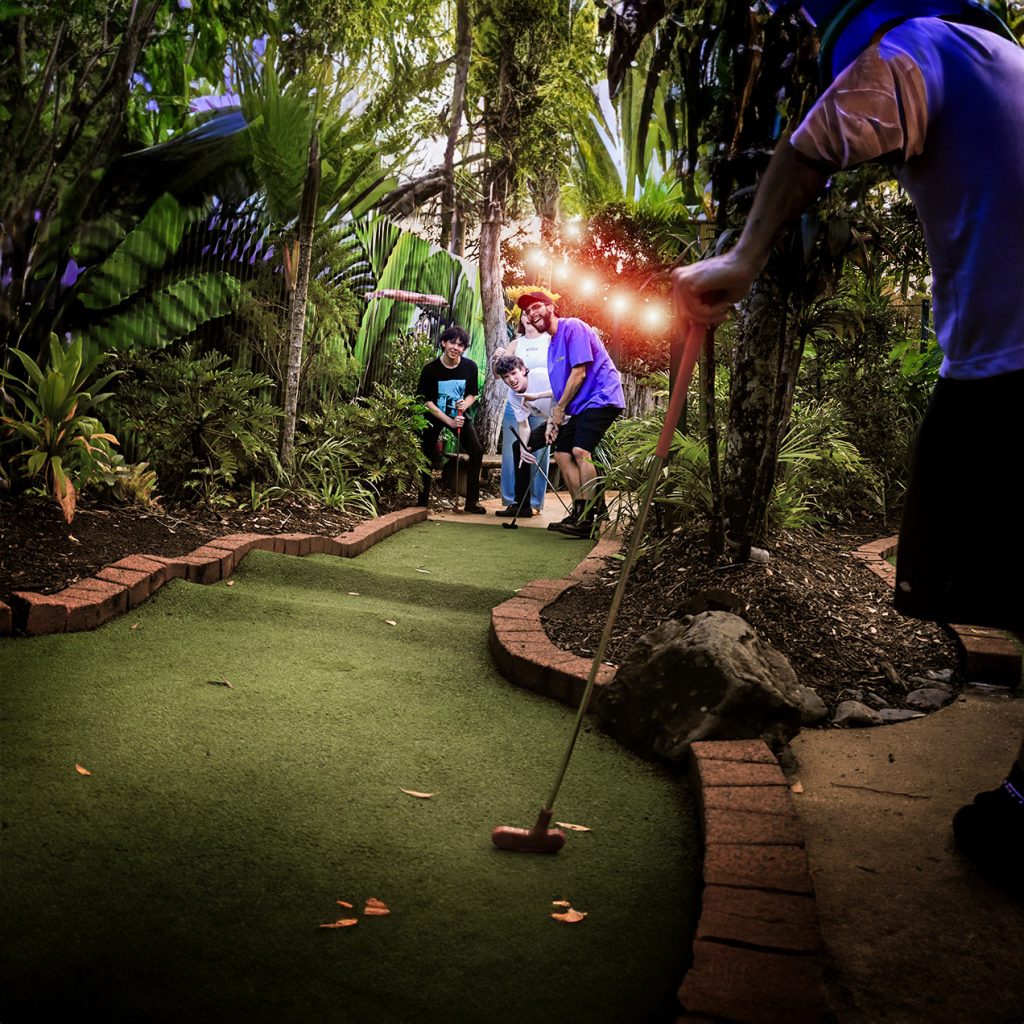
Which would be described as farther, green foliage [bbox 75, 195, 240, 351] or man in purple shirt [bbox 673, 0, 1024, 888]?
green foliage [bbox 75, 195, 240, 351]

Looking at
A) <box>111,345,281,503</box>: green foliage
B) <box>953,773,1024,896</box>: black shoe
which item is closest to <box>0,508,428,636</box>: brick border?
<box>111,345,281,503</box>: green foliage

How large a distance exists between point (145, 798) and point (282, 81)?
7064mm

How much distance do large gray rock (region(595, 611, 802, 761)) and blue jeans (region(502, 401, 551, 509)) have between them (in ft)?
18.1

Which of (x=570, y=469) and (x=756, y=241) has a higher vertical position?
(x=756, y=241)

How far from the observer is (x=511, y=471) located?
29.7 ft

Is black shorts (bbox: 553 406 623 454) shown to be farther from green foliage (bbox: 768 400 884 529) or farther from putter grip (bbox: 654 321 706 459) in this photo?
putter grip (bbox: 654 321 706 459)

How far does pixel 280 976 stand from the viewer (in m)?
1.68

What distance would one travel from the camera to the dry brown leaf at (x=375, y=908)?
75.2 inches

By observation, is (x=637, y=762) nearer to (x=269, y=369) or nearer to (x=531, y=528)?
(x=531, y=528)

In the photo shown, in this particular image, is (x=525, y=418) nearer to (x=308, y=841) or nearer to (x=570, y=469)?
(x=570, y=469)

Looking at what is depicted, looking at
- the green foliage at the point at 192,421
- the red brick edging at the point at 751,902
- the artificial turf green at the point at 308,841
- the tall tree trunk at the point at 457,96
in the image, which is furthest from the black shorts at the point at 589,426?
the tall tree trunk at the point at 457,96

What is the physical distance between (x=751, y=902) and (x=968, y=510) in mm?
958

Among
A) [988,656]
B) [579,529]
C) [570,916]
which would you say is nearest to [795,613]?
[988,656]

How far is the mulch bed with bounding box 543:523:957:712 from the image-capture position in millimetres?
3652
